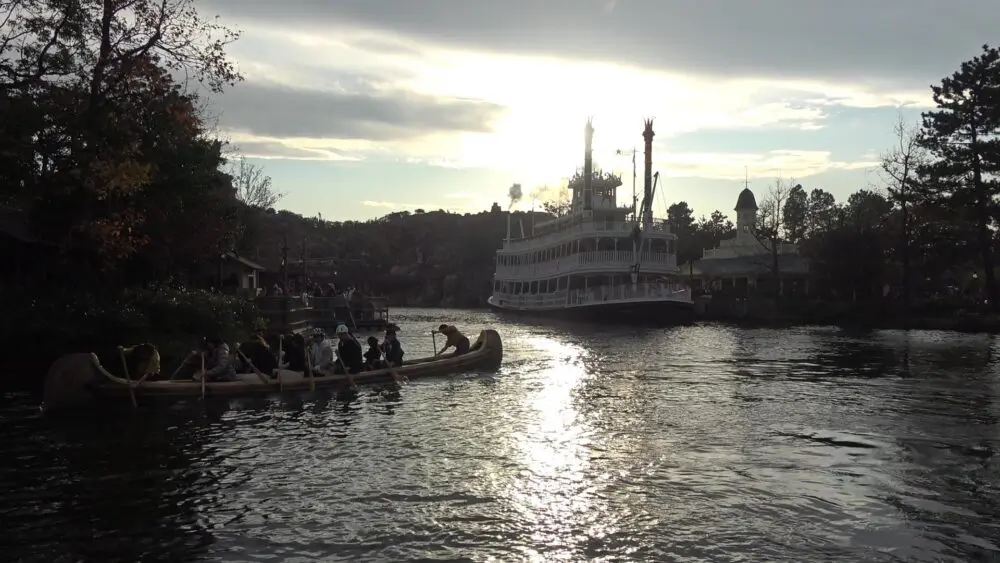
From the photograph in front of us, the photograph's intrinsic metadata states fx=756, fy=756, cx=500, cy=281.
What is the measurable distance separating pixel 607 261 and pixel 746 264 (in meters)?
26.9

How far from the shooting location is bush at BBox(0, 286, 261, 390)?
2016cm

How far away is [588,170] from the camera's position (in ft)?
187

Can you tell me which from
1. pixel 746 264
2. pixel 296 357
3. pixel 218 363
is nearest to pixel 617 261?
pixel 746 264

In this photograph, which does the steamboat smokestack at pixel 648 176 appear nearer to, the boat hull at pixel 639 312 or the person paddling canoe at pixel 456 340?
the boat hull at pixel 639 312

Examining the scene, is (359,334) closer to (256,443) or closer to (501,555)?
(256,443)

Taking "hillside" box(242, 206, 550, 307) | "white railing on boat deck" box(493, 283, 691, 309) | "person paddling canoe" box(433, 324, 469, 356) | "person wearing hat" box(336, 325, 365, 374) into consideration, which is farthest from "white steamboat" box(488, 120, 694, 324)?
"hillside" box(242, 206, 550, 307)

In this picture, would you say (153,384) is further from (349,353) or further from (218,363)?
(349,353)

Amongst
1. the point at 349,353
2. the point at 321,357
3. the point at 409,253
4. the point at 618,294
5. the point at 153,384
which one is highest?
the point at 409,253

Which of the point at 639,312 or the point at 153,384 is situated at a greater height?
the point at 639,312

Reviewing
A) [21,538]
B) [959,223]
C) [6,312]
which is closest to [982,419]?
[21,538]

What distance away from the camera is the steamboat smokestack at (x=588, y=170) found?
55.4m

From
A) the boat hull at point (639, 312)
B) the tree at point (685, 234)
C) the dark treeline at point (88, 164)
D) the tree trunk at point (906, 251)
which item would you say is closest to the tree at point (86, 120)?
the dark treeline at point (88, 164)

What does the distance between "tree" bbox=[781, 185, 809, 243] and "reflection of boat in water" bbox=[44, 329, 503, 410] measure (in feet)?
249

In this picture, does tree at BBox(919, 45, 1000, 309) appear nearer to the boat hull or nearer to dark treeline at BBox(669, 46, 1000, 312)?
dark treeline at BBox(669, 46, 1000, 312)
